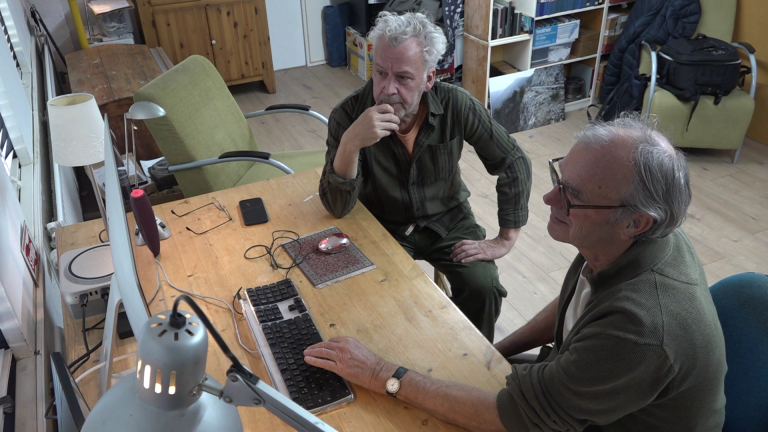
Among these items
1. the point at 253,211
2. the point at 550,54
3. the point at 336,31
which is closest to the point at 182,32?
the point at 336,31

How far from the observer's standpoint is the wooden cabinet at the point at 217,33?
4195mm

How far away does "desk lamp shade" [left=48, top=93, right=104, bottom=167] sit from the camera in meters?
1.65

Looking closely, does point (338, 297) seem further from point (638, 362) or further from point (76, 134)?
point (76, 134)

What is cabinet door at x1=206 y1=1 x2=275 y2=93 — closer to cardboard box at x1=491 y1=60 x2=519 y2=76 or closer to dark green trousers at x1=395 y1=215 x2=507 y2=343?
cardboard box at x1=491 y1=60 x2=519 y2=76

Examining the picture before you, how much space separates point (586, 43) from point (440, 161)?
106 inches

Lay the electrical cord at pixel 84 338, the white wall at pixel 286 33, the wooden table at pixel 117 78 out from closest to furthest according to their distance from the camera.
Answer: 1. the electrical cord at pixel 84 338
2. the wooden table at pixel 117 78
3. the white wall at pixel 286 33

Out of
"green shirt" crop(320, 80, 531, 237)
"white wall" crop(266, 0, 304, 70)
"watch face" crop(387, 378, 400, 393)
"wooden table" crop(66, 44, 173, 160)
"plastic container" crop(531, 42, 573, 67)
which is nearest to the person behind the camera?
A: "watch face" crop(387, 378, 400, 393)

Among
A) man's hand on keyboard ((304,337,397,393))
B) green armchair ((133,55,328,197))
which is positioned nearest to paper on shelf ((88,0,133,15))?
green armchair ((133,55,328,197))

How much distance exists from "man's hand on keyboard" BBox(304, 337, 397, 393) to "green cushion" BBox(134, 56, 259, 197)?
1.32 metres

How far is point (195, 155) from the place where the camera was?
2402mm

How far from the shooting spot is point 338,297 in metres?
1.49

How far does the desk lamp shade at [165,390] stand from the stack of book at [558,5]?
372 centimetres

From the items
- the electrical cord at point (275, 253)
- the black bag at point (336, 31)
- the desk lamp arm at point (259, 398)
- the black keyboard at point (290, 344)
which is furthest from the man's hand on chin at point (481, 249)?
the black bag at point (336, 31)

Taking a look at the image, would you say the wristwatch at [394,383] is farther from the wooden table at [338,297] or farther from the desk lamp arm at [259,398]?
the desk lamp arm at [259,398]
